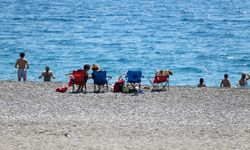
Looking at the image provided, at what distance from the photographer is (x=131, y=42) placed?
50031 mm

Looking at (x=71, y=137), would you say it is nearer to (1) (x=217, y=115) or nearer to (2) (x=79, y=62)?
(1) (x=217, y=115)

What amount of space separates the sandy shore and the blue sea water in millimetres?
9342

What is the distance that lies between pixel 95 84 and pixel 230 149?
23.6 ft

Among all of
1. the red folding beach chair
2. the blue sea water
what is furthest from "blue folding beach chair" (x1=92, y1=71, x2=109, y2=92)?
the blue sea water

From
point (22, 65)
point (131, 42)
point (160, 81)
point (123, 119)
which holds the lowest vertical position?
point (123, 119)

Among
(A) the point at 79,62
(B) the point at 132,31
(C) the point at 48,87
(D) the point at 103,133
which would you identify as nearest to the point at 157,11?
(B) the point at 132,31

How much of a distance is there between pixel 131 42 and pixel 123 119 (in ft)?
111

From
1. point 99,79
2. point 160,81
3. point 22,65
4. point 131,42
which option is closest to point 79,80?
point 99,79

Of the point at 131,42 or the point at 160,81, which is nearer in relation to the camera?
the point at 160,81

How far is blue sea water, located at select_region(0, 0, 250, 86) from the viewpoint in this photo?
37062 mm

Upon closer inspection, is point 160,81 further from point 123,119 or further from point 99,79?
point 123,119

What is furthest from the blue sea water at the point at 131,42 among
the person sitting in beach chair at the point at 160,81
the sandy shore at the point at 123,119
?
the sandy shore at the point at 123,119

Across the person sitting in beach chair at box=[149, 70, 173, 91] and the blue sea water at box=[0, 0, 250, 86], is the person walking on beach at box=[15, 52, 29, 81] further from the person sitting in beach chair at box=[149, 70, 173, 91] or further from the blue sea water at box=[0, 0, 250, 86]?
the blue sea water at box=[0, 0, 250, 86]

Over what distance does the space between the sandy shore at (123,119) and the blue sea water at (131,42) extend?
9342 millimetres
